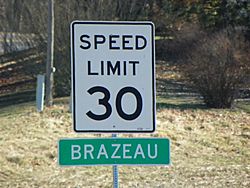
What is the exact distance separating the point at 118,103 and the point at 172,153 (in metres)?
7.90

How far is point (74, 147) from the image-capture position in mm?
4930

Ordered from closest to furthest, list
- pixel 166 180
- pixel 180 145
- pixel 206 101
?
pixel 166 180, pixel 180 145, pixel 206 101

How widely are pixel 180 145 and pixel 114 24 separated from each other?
8558mm

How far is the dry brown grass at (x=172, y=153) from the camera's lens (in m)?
10.5

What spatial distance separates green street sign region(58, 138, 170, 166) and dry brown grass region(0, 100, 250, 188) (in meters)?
3.99

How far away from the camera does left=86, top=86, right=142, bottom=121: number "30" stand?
15.6 ft

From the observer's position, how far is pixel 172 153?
12555 mm

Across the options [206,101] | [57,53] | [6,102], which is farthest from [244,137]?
[6,102]

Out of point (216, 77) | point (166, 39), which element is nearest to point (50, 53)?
point (216, 77)

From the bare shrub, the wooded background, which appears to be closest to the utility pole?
the wooded background

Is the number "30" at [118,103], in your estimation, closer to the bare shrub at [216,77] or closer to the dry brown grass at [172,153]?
the dry brown grass at [172,153]

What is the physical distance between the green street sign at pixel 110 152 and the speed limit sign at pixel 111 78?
0.15 m

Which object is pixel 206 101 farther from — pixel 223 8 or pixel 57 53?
pixel 223 8

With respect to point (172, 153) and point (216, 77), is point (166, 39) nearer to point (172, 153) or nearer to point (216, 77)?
point (216, 77)
